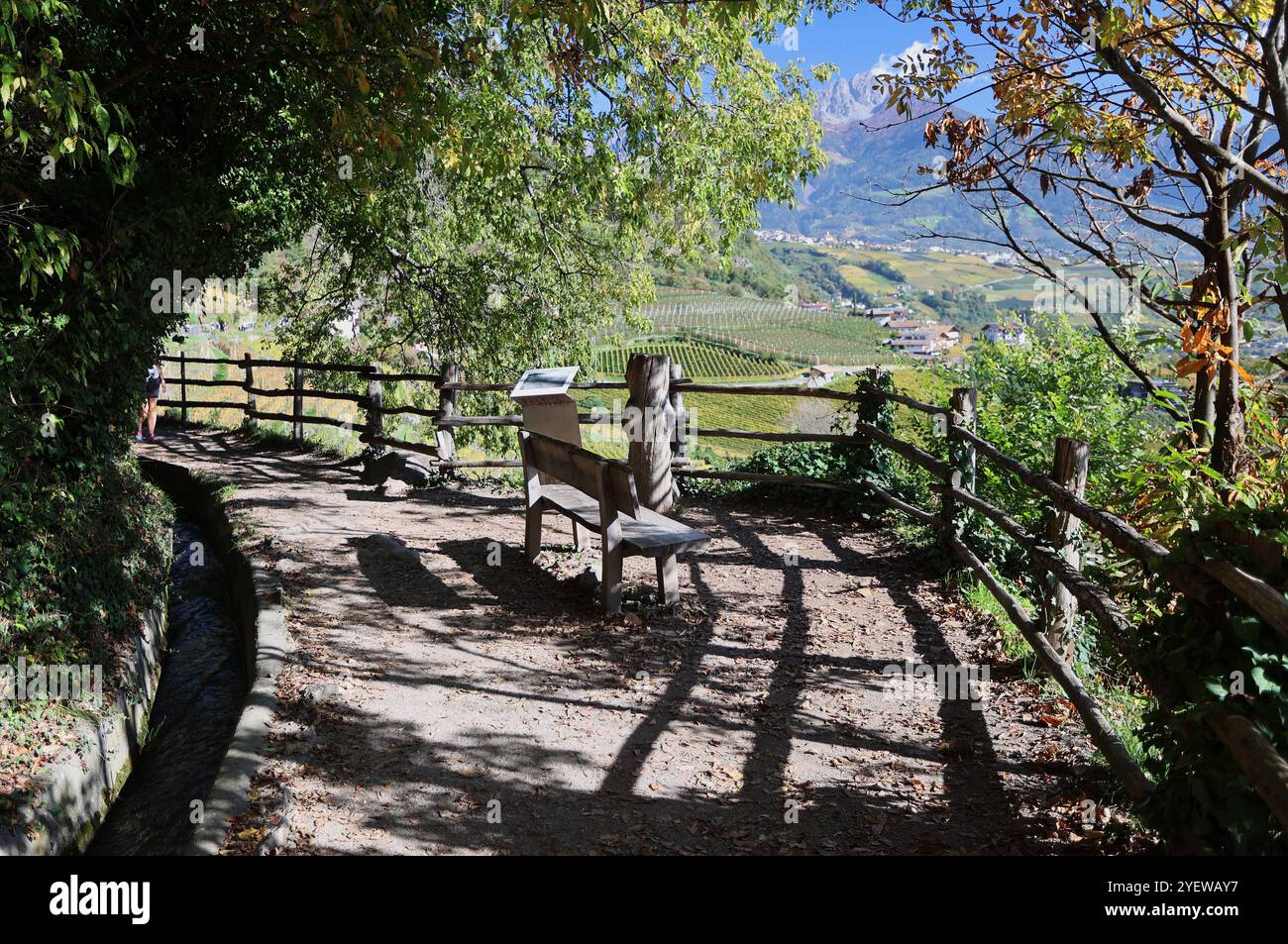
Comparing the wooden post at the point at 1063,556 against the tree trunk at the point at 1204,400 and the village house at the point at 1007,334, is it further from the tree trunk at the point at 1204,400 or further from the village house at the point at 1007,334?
the village house at the point at 1007,334

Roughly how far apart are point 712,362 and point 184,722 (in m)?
71.1

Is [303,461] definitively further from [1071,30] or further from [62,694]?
[1071,30]

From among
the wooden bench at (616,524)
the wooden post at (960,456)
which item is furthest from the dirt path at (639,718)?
the wooden post at (960,456)

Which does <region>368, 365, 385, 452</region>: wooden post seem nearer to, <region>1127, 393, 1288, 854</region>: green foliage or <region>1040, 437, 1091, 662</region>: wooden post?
<region>1040, 437, 1091, 662</region>: wooden post

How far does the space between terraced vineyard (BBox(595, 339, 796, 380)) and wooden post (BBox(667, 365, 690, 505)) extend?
5372 centimetres

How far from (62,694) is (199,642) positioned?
1856mm

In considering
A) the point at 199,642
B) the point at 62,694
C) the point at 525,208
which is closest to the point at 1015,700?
the point at 62,694

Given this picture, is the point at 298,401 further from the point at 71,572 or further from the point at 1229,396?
the point at 1229,396

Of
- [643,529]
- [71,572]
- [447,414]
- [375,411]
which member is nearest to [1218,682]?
[643,529]

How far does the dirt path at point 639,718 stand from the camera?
358cm

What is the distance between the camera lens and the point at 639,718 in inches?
182

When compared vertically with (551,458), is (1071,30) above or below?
above

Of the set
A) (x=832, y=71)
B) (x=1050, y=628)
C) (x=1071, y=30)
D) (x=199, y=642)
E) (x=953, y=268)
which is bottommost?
(x=199, y=642)

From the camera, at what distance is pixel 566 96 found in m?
11.1
